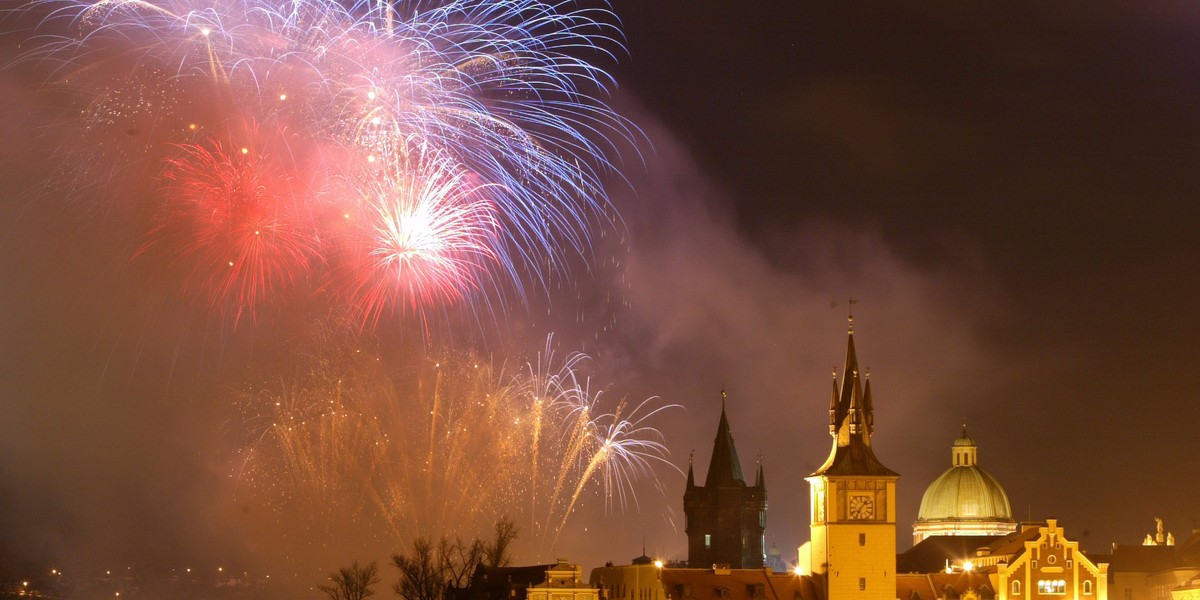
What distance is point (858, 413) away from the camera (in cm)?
9788

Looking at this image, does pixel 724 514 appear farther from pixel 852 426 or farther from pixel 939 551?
pixel 852 426

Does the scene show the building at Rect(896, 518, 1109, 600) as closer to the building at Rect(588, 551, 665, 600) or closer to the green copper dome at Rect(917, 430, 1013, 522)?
the building at Rect(588, 551, 665, 600)

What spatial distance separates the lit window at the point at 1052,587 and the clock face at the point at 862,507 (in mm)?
10593

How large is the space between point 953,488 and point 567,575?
58.0m

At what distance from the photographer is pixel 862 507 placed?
309 feet

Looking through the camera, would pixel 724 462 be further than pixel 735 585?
Yes

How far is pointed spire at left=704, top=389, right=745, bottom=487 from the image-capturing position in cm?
14538

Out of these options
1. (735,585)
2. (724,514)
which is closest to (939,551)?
(724,514)

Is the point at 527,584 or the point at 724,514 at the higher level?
the point at 724,514

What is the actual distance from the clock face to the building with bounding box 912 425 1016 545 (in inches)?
1743

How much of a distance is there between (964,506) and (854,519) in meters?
48.1

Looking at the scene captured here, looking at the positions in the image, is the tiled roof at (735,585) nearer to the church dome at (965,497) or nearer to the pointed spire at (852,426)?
the pointed spire at (852,426)

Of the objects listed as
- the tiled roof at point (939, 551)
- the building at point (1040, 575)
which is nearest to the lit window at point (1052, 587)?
the building at point (1040, 575)

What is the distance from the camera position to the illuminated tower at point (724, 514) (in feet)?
471
